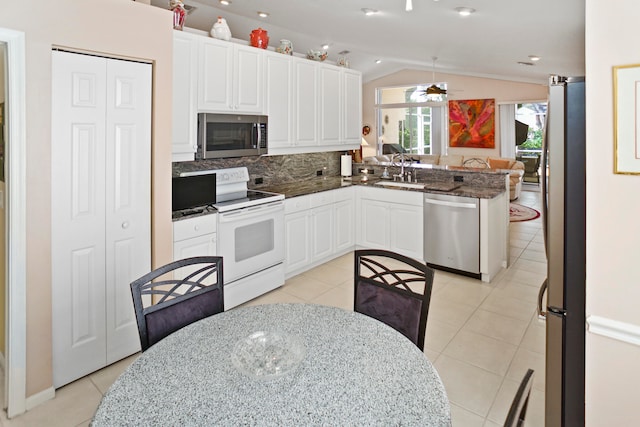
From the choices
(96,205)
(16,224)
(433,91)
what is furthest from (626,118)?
(433,91)

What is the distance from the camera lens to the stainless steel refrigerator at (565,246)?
1549mm

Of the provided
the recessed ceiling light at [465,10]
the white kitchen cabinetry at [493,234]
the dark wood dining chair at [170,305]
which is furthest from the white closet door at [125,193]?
the white kitchen cabinetry at [493,234]

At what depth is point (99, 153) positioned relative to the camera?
2.31m

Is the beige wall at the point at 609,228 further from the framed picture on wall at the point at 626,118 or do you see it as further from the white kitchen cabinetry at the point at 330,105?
the white kitchen cabinetry at the point at 330,105

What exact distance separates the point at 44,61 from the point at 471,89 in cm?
952

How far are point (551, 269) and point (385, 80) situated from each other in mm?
10104

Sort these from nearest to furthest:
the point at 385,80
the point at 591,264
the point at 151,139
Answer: the point at 591,264
the point at 151,139
the point at 385,80

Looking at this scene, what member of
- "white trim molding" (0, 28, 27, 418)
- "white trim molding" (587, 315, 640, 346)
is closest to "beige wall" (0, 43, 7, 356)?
"white trim molding" (0, 28, 27, 418)

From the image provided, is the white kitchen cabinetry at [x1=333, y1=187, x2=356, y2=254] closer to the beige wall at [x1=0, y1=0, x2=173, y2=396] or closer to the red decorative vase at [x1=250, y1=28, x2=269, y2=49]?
the red decorative vase at [x1=250, y1=28, x2=269, y2=49]

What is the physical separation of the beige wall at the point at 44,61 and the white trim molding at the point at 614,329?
8.69ft

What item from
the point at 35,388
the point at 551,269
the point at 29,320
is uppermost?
the point at 551,269

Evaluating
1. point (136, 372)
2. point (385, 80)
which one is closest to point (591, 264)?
point (136, 372)

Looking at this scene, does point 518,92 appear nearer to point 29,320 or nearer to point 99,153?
point 99,153

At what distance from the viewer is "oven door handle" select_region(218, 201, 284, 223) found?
10.4ft
